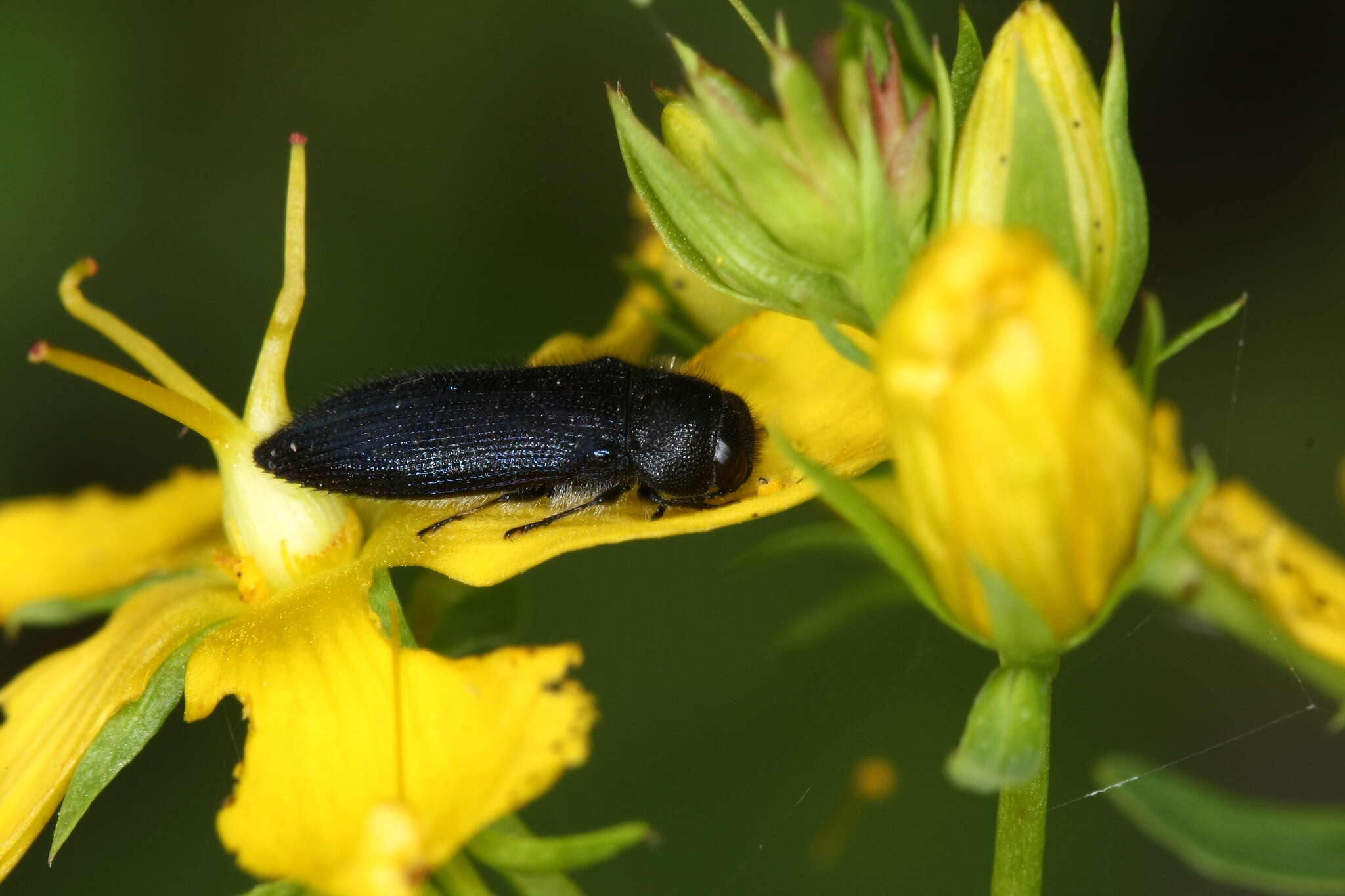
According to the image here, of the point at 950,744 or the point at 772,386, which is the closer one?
the point at 772,386

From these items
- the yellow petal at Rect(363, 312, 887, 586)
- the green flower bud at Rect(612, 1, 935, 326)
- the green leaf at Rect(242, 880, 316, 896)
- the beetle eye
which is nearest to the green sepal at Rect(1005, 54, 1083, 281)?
the green flower bud at Rect(612, 1, 935, 326)

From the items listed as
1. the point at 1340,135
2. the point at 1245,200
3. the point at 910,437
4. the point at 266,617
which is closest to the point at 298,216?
the point at 266,617

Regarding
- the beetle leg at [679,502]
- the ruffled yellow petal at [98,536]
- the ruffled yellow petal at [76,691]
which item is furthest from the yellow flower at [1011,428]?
the ruffled yellow petal at [98,536]

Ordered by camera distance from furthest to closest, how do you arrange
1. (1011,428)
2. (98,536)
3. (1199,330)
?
(98,536)
(1199,330)
(1011,428)

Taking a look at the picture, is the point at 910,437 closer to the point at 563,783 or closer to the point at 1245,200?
the point at 563,783

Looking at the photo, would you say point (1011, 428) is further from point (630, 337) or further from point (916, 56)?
point (630, 337)

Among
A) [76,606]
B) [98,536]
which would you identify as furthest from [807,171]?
[98,536]

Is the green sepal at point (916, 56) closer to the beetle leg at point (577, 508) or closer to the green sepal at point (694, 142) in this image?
the green sepal at point (694, 142)
